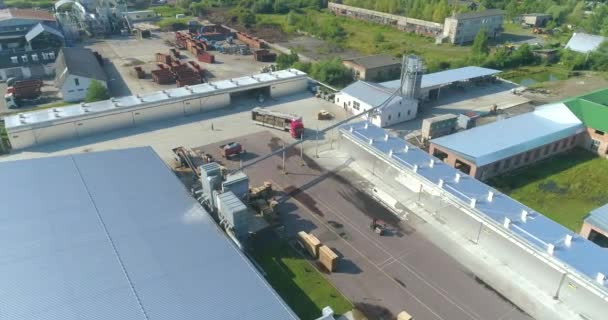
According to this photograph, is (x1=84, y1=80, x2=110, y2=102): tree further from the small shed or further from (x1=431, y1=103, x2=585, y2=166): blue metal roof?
the small shed

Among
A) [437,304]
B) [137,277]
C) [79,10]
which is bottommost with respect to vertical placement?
[437,304]

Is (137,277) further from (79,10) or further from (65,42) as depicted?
(79,10)

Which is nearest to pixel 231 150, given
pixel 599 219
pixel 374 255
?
pixel 374 255

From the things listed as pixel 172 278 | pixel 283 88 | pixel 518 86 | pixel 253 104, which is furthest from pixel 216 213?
pixel 518 86

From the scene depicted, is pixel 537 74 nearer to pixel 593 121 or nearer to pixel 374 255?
pixel 593 121

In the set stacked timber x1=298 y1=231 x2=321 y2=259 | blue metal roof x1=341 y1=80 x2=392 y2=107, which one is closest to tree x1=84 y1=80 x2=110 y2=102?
blue metal roof x1=341 y1=80 x2=392 y2=107

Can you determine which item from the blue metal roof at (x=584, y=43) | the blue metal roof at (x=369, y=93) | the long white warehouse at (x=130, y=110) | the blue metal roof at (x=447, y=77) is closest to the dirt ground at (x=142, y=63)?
the long white warehouse at (x=130, y=110)
